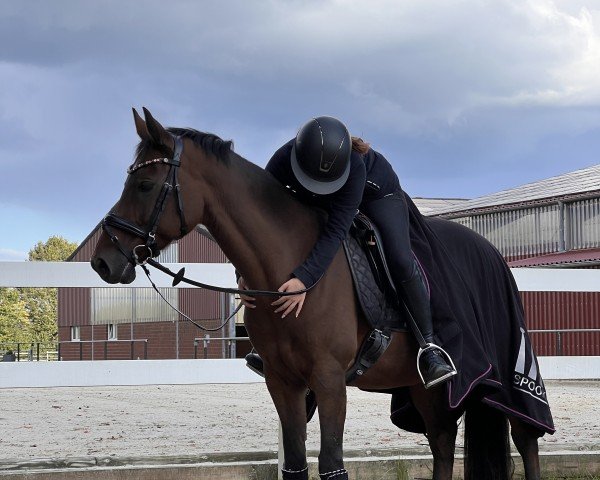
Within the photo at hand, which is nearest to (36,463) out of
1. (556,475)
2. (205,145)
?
(205,145)

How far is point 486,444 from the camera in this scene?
5789 mm

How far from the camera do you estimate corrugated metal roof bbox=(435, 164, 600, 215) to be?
1471 inches

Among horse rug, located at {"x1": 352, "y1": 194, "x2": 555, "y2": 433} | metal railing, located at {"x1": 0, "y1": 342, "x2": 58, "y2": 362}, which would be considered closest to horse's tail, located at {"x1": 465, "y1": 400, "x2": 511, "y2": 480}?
horse rug, located at {"x1": 352, "y1": 194, "x2": 555, "y2": 433}

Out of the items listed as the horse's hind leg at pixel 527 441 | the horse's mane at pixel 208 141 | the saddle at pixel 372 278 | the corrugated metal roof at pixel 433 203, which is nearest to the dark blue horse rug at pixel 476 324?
the horse's hind leg at pixel 527 441

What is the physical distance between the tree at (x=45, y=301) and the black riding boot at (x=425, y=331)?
217ft

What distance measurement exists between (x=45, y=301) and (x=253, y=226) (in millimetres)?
74357

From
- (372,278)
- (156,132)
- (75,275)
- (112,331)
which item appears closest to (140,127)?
(156,132)

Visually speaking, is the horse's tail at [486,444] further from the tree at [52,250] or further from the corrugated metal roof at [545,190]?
the tree at [52,250]

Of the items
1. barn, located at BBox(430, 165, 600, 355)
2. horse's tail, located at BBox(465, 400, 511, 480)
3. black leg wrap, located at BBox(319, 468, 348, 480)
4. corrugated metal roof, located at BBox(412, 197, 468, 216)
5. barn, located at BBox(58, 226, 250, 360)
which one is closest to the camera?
black leg wrap, located at BBox(319, 468, 348, 480)

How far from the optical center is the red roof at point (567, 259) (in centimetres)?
3080

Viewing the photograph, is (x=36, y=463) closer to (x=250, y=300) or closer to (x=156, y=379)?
(x=250, y=300)

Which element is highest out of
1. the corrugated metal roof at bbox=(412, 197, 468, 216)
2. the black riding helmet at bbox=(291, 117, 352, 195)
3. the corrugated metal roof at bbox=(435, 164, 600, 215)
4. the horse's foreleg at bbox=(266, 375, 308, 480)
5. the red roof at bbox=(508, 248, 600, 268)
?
the corrugated metal roof at bbox=(412, 197, 468, 216)

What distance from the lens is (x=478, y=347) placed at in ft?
17.5

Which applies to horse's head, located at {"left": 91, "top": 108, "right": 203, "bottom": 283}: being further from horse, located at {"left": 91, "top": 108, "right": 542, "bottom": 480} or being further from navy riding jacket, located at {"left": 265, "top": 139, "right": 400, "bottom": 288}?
navy riding jacket, located at {"left": 265, "top": 139, "right": 400, "bottom": 288}
